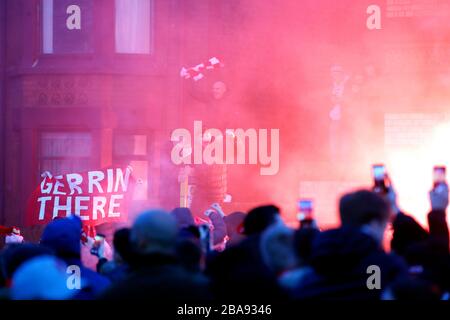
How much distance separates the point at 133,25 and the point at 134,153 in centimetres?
217

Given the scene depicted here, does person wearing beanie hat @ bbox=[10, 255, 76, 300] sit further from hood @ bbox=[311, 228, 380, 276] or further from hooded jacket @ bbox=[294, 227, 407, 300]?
hood @ bbox=[311, 228, 380, 276]

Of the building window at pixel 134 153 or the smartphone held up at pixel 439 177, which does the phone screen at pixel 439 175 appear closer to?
the smartphone held up at pixel 439 177

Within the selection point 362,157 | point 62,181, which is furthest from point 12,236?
point 362,157

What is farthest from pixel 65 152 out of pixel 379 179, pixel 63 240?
pixel 379 179

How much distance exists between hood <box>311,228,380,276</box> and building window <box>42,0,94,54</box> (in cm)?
→ 1033

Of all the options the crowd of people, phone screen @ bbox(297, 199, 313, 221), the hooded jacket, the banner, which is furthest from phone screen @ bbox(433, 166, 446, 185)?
the banner

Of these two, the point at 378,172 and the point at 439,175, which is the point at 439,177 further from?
the point at 378,172

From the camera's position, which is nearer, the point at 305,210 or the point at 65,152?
the point at 305,210

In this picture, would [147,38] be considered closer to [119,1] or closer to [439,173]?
[119,1]

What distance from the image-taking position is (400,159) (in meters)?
14.2

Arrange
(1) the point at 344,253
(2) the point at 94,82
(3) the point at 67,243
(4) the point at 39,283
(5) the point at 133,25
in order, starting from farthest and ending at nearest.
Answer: (5) the point at 133,25
(2) the point at 94,82
(3) the point at 67,243
(1) the point at 344,253
(4) the point at 39,283

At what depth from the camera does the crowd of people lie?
3754mm

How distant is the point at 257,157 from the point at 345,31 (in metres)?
2.62

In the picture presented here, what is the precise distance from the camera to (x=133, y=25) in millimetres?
14094
